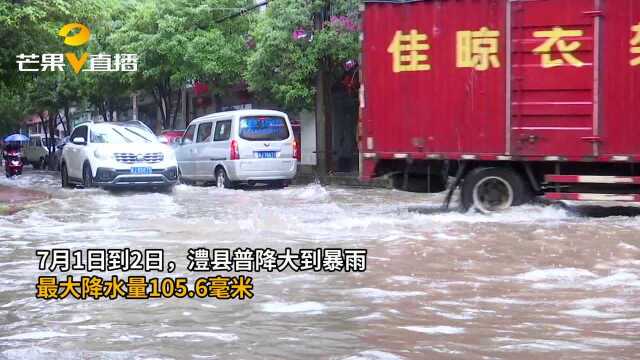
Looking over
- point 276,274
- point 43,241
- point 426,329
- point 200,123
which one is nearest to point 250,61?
point 200,123

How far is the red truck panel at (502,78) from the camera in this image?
10508mm

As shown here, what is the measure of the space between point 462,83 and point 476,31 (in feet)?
2.40

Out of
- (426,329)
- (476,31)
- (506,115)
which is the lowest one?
(426,329)

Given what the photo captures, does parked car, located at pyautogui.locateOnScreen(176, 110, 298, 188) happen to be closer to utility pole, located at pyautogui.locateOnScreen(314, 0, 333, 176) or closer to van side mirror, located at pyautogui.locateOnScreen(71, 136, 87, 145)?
van side mirror, located at pyautogui.locateOnScreen(71, 136, 87, 145)

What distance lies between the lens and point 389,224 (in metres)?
10.5

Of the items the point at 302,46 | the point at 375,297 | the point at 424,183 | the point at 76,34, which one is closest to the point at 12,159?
the point at 76,34

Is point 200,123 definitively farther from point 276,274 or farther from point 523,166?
point 276,274

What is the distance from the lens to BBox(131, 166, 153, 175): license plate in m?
16.1

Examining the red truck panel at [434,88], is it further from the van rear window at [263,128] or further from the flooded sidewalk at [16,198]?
the van rear window at [263,128]

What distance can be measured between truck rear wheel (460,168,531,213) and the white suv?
7.11 m

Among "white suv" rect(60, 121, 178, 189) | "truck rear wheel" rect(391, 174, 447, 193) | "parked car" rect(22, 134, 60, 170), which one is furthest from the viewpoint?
"parked car" rect(22, 134, 60, 170)

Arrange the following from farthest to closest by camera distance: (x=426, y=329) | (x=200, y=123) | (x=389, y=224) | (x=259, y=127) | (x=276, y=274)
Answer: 1. (x=200, y=123)
2. (x=259, y=127)
3. (x=389, y=224)
4. (x=276, y=274)
5. (x=426, y=329)

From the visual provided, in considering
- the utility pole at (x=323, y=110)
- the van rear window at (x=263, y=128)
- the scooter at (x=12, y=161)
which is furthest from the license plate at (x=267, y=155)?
the scooter at (x=12, y=161)

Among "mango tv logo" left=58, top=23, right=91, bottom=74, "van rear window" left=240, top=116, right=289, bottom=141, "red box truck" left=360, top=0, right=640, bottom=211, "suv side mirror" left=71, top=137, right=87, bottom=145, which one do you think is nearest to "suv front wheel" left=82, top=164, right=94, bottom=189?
"suv side mirror" left=71, top=137, right=87, bottom=145
